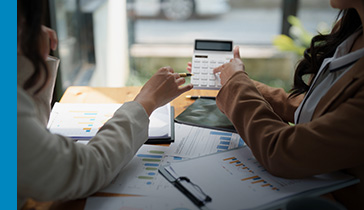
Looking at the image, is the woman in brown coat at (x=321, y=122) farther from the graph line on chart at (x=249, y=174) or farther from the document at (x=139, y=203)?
the document at (x=139, y=203)

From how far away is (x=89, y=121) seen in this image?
1.04 metres

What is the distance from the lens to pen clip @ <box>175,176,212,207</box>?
2.26 feet

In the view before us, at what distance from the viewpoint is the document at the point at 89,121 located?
0.96 m

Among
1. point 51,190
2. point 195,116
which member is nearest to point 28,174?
point 51,190

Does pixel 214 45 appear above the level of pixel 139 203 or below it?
above

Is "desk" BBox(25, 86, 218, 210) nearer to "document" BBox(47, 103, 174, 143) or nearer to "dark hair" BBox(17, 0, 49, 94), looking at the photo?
"document" BBox(47, 103, 174, 143)

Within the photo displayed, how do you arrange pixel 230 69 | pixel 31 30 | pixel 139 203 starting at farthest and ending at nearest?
pixel 230 69
pixel 139 203
pixel 31 30

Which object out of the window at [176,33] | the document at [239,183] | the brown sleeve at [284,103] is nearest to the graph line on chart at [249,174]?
the document at [239,183]

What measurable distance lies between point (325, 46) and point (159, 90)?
0.53 metres

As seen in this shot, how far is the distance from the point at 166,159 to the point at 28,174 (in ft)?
1.18

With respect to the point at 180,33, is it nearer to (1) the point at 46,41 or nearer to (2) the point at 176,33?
(2) the point at 176,33

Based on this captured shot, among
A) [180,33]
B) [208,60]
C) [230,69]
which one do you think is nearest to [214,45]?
[208,60]

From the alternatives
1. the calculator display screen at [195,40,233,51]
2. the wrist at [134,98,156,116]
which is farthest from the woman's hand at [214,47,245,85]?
the wrist at [134,98,156,116]

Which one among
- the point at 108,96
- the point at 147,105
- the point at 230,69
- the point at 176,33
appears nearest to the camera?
the point at 147,105
